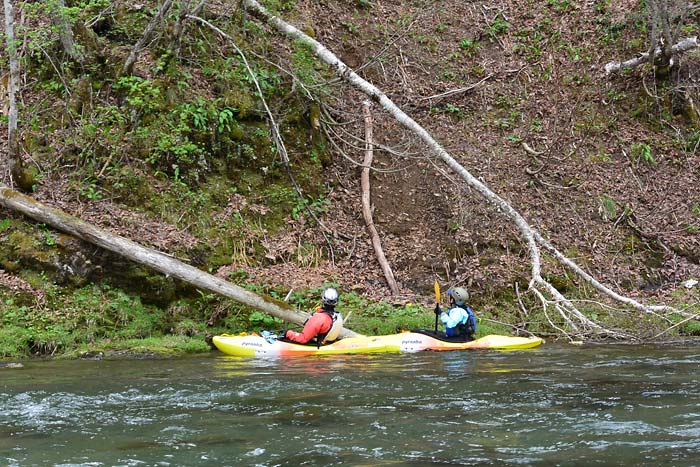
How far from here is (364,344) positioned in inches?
406

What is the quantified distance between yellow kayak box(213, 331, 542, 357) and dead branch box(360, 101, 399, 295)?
6.82ft

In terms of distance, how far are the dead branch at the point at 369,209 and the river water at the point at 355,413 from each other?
3.60 m

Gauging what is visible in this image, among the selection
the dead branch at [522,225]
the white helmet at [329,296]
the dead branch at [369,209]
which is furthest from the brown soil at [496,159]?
the white helmet at [329,296]

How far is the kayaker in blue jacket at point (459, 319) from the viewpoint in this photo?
413 inches

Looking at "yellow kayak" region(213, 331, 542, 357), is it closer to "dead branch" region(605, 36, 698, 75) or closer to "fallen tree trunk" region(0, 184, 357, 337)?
"fallen tree trunk" region(0, 184, 357, 337)

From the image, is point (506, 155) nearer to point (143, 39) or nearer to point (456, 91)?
point (456, 91)

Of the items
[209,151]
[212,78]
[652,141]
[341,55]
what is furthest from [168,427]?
[652,141]

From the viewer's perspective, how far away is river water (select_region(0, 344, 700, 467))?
4.56m

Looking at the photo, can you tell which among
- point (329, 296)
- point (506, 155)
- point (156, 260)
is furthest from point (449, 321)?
point (506, 155)

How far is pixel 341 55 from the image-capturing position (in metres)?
16.0

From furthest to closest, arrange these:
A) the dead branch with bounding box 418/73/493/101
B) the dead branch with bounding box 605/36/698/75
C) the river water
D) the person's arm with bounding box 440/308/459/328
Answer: the dead branch with bounding box 418/73/493/101
the dead branch with bounding box 605/36/698/75
the person's arm with bounding box 440/308/459/328
the river water

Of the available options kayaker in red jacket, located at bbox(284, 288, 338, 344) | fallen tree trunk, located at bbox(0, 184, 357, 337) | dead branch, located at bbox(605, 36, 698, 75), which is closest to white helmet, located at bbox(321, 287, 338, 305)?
kayaker in red jacket, located at bbox(284, 288, 338, 344)

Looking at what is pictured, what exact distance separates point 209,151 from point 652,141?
968 cm

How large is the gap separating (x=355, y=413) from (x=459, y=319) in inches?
193
